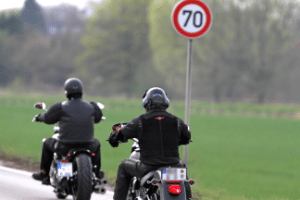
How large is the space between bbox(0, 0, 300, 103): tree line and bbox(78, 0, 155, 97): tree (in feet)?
0.40

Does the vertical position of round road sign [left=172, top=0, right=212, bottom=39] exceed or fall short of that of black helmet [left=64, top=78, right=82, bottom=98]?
it exceeds it

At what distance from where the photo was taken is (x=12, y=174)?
31.5 feet

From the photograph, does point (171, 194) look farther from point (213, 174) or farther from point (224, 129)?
point (224, 129)

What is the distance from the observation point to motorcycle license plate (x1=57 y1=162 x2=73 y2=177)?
21.2 ft

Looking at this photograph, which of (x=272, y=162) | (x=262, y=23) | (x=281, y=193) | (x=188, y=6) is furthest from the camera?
(x=262, y=23)

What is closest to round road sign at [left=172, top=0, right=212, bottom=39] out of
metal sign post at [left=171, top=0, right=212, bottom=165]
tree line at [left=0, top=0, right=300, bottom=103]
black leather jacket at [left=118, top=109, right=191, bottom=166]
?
metal sign post at [left=171, top=0, right=212, bottom=165]

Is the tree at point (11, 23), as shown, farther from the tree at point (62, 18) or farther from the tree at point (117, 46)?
the tree at point (117, 46)

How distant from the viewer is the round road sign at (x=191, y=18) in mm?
7840

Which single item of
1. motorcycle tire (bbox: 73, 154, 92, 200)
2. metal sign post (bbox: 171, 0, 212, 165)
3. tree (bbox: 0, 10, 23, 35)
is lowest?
Answer: motorcycle tire (bbox: 73, 154, 92, 200)

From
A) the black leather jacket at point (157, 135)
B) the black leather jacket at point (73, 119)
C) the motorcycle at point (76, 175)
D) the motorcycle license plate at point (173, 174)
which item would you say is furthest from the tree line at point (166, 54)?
the motorcycle license plate at point (173, 174)

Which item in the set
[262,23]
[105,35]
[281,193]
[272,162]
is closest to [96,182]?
[281,193]

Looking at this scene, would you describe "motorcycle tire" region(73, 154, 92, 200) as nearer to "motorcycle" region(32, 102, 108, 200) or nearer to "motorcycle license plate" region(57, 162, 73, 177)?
"motorcycle" region(32, 102, 108, 200)

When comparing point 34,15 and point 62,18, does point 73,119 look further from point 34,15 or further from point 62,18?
point 34,15

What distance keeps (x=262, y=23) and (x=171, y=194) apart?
133 feet
